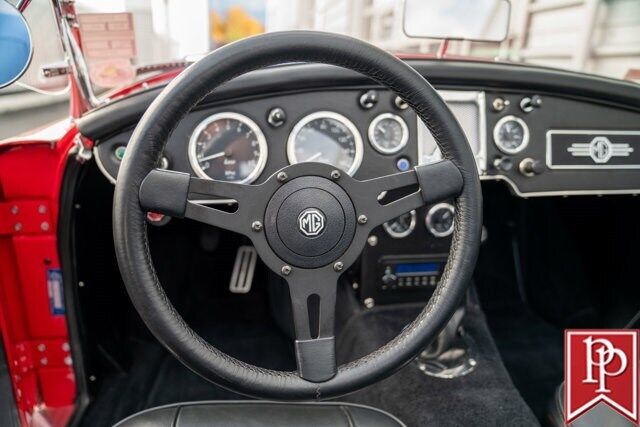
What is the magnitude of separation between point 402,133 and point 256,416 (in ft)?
2.80

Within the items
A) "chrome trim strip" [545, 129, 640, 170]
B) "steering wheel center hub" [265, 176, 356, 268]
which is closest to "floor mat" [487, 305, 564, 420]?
"chrome trim strip" [545, 129, 640, 170]

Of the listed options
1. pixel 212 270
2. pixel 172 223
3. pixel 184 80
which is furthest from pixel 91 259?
pixel 184 80

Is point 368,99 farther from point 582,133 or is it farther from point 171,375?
point 171,375

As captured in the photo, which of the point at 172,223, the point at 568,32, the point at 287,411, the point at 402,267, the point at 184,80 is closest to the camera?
the point at 184,80

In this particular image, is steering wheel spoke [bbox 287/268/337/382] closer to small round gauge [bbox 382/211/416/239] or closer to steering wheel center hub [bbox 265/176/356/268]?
steering wheel center hub [bbox 265/176/356/268]

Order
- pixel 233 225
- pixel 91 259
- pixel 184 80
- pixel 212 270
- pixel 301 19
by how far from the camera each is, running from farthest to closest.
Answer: pixel 301 19 → pixel 212 270 → pixel 91 259 → pixel 233 225 → pixel 184 80

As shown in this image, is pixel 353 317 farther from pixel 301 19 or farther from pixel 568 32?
pixel 301 19

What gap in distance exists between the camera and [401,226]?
1.73 meters

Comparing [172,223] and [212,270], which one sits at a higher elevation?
[172,223]

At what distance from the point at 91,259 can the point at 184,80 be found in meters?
1.03

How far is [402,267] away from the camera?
182 centimetres

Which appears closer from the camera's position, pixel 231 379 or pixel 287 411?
pixel 231 379

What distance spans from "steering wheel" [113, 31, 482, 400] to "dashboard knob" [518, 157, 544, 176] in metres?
0.65

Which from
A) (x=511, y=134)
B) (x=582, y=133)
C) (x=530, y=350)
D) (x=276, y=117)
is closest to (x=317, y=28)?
(x=276, y=117)
